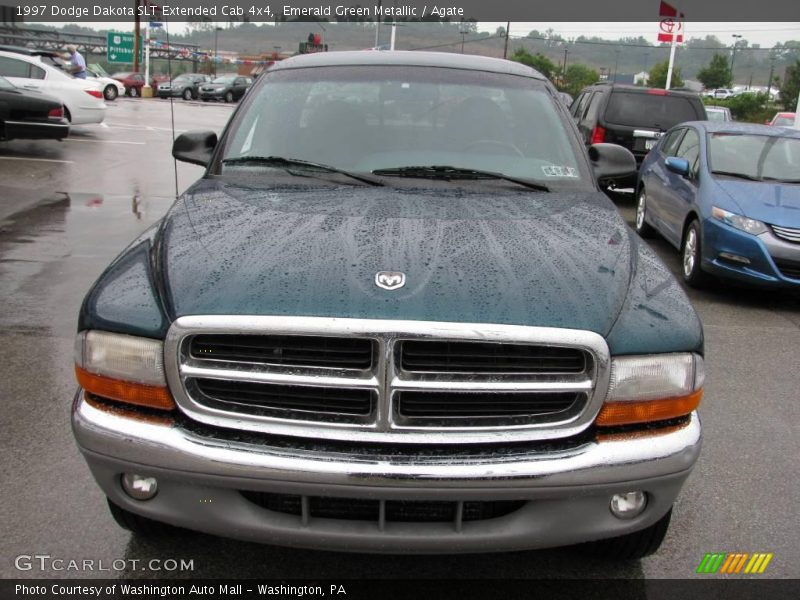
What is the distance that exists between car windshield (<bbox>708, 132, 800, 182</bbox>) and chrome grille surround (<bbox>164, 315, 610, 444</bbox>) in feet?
19.6

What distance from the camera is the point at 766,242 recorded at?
21.4ft

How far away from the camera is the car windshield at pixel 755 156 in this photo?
24.7 ft

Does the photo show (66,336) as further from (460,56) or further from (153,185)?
(153,185)

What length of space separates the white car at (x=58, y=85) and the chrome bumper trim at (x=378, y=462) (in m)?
14.1

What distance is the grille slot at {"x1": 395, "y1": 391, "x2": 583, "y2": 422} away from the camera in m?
2.30

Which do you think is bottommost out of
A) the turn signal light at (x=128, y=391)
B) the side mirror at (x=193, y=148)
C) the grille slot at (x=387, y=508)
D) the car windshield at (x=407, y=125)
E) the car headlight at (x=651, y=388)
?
the grille slot at (x=387, y=508)

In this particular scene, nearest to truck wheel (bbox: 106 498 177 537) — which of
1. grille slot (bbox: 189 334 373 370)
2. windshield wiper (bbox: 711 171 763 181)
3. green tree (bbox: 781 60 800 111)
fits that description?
grille slot (bbox: 189 334 373 370)

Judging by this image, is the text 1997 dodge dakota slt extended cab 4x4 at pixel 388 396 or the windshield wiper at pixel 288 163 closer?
the text 1997 dodge dakota slt extended cab 4x4 at pixel 388 396

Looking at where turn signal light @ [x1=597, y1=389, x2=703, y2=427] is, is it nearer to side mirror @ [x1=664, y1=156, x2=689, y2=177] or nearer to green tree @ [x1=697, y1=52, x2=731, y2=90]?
side mirror @ [x1=664, y1=156, x2=689, y2=177]

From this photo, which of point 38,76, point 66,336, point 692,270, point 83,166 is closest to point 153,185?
point 83,166

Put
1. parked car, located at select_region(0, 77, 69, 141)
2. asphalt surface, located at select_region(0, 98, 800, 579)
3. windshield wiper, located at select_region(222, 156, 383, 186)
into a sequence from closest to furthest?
asphalt surface, located at select_region(0, 98, 800, 579) < windshield wiper, located at select_region(222, 156, 383, 186) < parked car, located at select_region(0, 77, 69, 141)

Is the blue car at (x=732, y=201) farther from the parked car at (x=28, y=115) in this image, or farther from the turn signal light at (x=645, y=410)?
the parked car at (x=28, y=115)

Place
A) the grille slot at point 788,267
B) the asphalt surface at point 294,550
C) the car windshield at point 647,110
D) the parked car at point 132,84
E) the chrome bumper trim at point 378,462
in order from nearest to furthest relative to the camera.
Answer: the chrome bumper trim at point 378,462 → the asphalt surface at point 294,550 → the grille slot at point 788,267 → the car windshield at point 647,110 → the parked car at point 132,84

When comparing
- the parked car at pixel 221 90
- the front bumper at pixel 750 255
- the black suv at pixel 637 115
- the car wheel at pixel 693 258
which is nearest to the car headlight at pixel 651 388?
the front bumper at pixel 750 255
